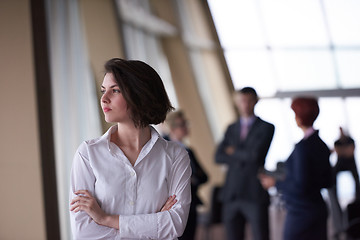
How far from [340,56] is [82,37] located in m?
6.83

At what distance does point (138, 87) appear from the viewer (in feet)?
5.52

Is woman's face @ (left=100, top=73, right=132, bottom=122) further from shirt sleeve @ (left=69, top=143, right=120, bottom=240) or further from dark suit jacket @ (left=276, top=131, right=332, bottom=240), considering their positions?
dark suit jacket @ (left=276, top=131, right=332, bottom=240)

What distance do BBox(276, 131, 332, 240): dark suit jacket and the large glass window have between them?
22.3ft

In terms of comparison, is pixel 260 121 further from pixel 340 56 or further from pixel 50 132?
pixel 340 56

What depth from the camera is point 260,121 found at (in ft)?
13.4

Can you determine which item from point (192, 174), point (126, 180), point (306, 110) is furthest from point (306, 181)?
point (126, 180)

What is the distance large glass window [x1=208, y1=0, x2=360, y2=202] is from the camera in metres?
10.0

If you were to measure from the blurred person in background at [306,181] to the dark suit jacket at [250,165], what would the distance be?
80 centimetres

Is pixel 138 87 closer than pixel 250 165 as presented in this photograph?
Yes

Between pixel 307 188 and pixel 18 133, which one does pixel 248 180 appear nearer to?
pixel 307 188

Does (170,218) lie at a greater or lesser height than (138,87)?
lesser

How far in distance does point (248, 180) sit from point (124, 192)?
250 centimetres

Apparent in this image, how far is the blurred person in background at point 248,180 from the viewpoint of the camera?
3996 millimetres

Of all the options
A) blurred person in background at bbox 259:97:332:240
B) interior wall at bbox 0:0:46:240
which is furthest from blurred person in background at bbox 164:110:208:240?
interior wall at bbox 0:0:46:240
